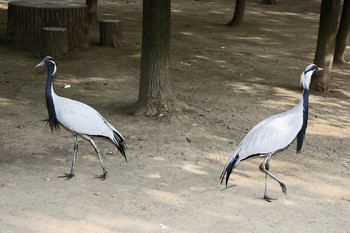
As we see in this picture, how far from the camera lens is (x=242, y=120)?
26.4 ft

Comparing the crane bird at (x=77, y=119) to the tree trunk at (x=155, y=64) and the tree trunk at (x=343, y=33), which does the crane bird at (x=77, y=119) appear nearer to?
the tree trunk at (x=155, y=64)

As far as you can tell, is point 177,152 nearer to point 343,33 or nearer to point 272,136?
point 272,136

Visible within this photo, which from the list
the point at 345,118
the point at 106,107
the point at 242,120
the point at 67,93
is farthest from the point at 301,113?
the point at 67,93

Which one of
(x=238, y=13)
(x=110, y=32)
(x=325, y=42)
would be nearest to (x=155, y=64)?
(x=325, y=42)

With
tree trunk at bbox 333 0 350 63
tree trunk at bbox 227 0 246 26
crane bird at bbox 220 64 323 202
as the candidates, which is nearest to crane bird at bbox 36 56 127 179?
crane bird at bbox 220 64 323 202

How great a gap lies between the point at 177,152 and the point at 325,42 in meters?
4.56

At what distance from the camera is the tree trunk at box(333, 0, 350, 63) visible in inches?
458

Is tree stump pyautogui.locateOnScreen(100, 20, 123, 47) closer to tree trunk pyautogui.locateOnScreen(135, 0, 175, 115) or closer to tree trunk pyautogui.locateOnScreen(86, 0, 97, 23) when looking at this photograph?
tree trunk pyautogui.locateOnScreen(86, 0, 97, 23)

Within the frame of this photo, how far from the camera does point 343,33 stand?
11.9 m

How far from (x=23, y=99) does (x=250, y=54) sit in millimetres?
6144

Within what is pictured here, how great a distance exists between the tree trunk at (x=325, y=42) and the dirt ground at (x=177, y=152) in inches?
11.1

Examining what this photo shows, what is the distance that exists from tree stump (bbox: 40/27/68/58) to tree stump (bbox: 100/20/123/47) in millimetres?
1336

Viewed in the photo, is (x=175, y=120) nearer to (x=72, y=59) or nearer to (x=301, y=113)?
(x=301, y=113)

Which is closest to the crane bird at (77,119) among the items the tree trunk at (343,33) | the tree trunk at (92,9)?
the tree trunk at (343,33)
